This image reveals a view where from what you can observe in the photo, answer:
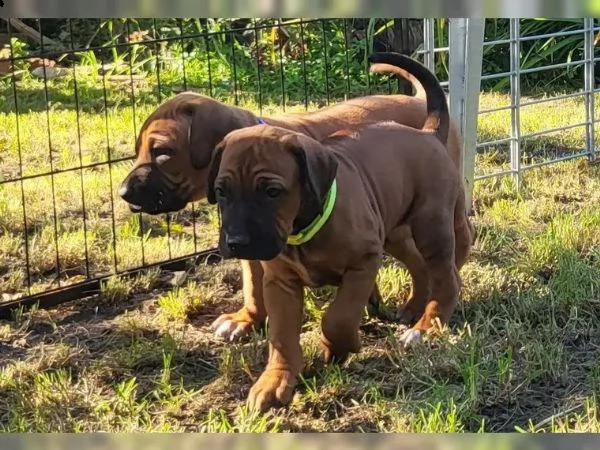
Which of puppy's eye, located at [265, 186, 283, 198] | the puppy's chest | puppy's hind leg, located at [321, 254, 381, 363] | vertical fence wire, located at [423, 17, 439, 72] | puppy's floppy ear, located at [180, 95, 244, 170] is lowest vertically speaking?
puppy's hind leg, located at [321, 254, 381, 363]

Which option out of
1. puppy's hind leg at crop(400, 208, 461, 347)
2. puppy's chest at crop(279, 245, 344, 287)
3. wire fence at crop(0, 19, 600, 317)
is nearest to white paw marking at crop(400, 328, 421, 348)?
puppy's hind leg at crop(400, 208, 461, 347)

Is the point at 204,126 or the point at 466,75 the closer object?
the point at 204,126

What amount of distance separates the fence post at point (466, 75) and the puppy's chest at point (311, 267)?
128 cm

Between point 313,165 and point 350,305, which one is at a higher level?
point 313,165

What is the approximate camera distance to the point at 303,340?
258 cm

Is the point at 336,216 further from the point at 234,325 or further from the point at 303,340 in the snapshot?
the point at 234,325

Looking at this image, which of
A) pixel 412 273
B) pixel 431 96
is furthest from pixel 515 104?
pixel 412 273

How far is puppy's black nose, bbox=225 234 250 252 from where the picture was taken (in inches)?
75.7

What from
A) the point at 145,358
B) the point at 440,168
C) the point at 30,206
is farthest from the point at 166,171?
the point at 30,206

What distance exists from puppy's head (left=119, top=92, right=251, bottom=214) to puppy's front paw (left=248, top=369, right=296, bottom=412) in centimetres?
59

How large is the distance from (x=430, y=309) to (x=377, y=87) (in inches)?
105

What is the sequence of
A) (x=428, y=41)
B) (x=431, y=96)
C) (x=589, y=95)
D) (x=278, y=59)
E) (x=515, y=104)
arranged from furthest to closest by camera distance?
(x=278, y=59) < (x=589, y=95) < (x=515, y=104) < (x=428, y=41) < (x=431, y=96)

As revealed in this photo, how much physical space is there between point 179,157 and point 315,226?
574 mm

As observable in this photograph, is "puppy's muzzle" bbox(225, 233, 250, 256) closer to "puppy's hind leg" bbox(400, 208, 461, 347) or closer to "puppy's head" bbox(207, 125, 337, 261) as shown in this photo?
"puppy's head" bbox(207, 125, 337, 261)
